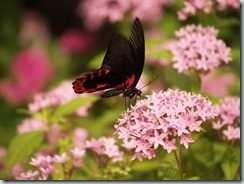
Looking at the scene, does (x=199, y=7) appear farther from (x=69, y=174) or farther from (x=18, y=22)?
(x=18, y=22)

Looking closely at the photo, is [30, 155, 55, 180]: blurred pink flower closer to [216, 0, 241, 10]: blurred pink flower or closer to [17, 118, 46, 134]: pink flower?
[17, 118, 46, 134]: pink flower

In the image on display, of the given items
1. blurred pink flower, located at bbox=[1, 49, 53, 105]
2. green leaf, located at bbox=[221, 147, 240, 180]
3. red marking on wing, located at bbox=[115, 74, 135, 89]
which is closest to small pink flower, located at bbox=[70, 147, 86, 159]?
red marking on wing, located at bbox=[115, 74, 135, 89]

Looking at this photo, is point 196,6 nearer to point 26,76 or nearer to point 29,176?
point 29,176

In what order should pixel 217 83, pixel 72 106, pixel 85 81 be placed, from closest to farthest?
pixel 85 81 → pixel 72 106 → pixel 217 83

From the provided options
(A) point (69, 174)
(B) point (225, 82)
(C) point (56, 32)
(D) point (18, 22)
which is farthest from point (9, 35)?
(A) point (69, 174)

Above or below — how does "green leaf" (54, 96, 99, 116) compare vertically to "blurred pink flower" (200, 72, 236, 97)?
below

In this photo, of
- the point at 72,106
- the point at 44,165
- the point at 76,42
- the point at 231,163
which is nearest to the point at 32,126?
the point at 72,106
